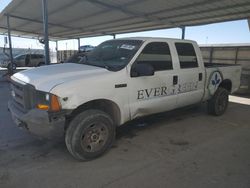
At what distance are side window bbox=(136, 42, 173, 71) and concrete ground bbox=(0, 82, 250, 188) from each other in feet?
4.83

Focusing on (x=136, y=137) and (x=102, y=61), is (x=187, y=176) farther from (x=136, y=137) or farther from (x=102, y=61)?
(x=102, y=61)

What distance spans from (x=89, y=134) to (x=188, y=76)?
8.67 ft

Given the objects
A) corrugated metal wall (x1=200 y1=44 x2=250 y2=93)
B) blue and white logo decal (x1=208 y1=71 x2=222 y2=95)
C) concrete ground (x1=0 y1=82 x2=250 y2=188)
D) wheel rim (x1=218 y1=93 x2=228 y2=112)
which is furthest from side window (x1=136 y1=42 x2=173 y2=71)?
corrugated metal wall (x1=200 y1=44 x2=250 y2=93)

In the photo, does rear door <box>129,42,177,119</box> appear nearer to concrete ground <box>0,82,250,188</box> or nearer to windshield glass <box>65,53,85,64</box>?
concrete ground <box>0,82,250,188</box>

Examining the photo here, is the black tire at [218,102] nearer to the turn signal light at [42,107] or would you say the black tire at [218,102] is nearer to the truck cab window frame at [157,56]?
the truck cab window frame at [157,56]

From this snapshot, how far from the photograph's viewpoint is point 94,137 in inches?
141

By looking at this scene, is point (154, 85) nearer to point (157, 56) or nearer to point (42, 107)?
point (157, 56)

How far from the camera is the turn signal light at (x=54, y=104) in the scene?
307 centimetres

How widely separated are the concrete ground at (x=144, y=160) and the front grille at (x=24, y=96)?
0.87m

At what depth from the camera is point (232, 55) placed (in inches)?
485

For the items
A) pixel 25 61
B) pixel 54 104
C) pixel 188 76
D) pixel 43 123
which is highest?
pixel 188 76

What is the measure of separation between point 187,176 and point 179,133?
1748mm

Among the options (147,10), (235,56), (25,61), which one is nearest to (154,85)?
(147,10)

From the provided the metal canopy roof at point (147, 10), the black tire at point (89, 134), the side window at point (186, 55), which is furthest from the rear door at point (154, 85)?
the metal canopy roof at point (147, 10)
